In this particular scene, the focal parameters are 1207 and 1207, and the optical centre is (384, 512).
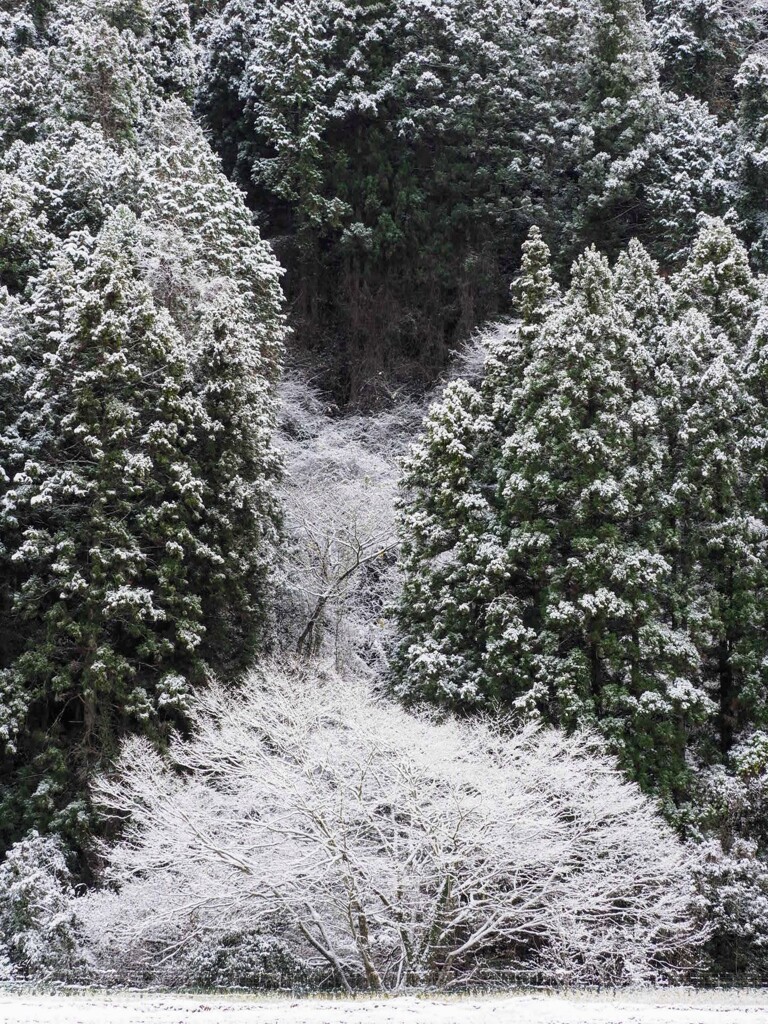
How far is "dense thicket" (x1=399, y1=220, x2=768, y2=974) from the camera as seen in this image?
20047 millimetres

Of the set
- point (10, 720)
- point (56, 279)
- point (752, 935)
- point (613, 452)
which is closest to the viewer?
point (752, 935)

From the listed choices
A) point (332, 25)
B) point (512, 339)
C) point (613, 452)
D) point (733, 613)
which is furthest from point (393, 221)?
point (733, 613)

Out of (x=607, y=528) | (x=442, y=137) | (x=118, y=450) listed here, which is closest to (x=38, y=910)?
(x=118, y=450)

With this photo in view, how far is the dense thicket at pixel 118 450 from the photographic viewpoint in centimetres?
2041

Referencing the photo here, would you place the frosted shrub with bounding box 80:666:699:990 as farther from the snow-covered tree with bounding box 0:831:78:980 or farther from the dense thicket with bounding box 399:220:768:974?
the dense thicket with bounding box 399:220:768:974

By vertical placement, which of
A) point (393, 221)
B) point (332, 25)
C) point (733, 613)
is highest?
point (332, 25)

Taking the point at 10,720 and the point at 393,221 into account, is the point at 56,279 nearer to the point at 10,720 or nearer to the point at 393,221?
the point at 10,720

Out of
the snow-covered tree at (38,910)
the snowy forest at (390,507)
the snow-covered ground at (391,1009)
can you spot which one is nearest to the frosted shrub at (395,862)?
the snowy forest at (390,507)

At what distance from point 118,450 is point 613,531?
351 inches

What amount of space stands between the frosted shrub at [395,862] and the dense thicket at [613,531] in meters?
2.43

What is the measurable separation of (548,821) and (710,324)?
1170 cm

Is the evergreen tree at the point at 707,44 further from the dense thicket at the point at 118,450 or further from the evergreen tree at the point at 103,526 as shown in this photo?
the evergreen tree at the point at 103,526

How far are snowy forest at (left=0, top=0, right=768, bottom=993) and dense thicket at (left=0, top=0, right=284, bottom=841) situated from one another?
9 cm

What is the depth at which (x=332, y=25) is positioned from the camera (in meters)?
35.2
